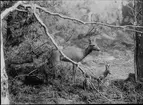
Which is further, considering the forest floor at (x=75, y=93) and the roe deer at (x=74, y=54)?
the roe deer at (x=74, y=54)

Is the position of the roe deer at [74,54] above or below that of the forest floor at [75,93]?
above

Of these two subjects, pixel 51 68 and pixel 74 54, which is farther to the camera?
pixel 74 54

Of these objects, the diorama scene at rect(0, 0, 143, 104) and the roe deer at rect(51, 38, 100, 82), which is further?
the roe deer at rect(51, 38, 100, 82)

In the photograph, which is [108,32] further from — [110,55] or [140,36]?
[140,36]

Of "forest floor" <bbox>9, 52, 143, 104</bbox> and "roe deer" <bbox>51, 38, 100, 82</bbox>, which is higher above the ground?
"roe deer" <bbox>51, 38, 100, 82</bbox>

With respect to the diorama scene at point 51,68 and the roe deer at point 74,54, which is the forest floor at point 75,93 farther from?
the roe deer at point 74,54

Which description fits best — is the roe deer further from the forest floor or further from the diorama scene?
the forest floor

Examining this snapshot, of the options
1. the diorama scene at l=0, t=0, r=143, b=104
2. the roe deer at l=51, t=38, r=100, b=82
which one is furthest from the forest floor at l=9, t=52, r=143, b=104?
the roe deer at l=51, t=38, r=100, b=82

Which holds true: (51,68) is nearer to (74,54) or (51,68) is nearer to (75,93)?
(74,54)

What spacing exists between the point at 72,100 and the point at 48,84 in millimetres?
908

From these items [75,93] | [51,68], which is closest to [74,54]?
[51,68]

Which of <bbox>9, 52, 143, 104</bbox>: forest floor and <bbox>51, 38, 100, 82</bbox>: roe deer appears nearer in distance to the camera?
<bbox>9, 52, 143, 104</bbox>: forest floor

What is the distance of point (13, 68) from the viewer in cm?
623

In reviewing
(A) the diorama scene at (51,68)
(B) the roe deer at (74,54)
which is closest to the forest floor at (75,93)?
(A) the diorama scene at (51,68)
